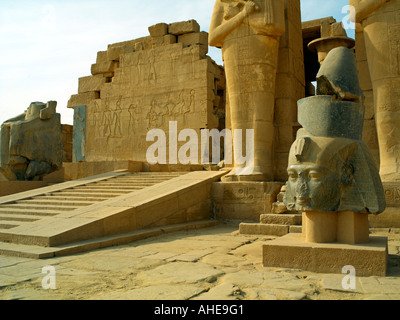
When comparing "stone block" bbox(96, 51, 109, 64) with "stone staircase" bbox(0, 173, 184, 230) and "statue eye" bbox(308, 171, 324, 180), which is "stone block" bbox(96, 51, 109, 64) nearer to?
"stone staircase" bbox(0, 173, 184, 230)

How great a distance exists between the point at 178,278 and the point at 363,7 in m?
5.65

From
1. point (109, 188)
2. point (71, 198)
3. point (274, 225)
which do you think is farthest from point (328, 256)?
point (109, 188)

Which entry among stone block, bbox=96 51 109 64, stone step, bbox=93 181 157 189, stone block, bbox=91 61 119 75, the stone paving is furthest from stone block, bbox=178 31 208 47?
the stone paving

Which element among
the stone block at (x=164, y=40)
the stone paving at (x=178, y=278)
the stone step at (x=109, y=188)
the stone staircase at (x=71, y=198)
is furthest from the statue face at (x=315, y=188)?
the stone block at (x=164, y=40)

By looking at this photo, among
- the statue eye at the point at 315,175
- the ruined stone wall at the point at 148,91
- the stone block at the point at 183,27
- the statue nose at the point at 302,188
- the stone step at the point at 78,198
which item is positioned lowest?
the stone step at the point at 78,198

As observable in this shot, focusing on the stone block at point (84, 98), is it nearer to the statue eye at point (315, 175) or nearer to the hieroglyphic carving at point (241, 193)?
the hieroglyphic carving at point (241, 193)

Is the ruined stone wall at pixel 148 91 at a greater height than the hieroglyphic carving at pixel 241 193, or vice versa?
the ruined stone wall at pixel 148 91

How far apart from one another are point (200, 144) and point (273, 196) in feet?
12.6

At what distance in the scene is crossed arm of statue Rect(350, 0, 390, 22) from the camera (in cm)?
652

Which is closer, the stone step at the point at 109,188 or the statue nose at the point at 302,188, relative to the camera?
the statue nose at the point at 302,188

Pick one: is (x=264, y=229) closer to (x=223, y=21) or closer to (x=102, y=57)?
(x=223, y=21)

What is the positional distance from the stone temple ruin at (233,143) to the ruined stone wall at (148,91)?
0.04 meters

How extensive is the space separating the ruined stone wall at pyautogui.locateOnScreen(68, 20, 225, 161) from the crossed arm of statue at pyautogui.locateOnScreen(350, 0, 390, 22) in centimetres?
469

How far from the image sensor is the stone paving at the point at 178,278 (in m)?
2.80
